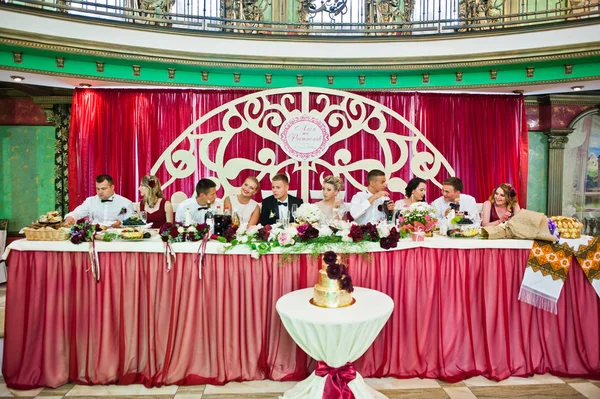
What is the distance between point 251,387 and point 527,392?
6.63ft

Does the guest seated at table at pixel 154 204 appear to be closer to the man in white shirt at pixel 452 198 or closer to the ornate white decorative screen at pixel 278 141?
the ornate white decorative screen at pixel 278 141

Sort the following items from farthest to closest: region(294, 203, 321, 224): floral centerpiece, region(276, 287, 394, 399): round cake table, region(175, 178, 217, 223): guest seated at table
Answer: region(175, 178, 217, 223): guest seated at table → region(294, 203, 321, 224): floral centerpiece → region(276, 287, 394, 399): round cake table

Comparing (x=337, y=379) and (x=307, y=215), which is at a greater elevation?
(x=307, y=215)

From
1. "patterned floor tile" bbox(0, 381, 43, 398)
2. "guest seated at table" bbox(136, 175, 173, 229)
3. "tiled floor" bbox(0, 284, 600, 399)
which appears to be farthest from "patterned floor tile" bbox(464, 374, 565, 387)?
"guest seated at table" bbox(136, 175, 173, 229)

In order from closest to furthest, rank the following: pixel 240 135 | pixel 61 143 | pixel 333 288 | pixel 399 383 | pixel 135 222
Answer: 1. pixel 333 288
2. pixel 399 383
3. pixel 135 222
4. pixel 240 135
5. pixel 61 143

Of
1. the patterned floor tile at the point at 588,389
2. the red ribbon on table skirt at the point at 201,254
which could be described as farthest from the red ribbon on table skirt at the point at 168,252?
the patterned floor tile at the point at 588,389

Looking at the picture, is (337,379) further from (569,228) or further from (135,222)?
(569,228)

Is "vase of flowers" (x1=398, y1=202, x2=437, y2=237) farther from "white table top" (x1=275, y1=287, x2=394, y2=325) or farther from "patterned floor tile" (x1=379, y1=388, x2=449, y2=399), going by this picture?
"patterned floor tile" (x1=379, y1=388, x2=449, y2=399)

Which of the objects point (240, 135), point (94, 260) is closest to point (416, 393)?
point (94, 260)

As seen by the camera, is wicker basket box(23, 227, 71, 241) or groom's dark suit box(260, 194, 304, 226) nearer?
wicker basket box(23, 227, 71, 241)

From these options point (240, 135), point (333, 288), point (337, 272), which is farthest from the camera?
point (240, 135)

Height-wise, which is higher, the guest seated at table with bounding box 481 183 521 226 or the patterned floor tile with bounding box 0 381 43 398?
the guest seated at table with bounding box 481 183 521 226

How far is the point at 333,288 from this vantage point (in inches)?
105

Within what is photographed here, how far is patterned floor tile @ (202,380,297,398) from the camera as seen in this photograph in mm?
3063
